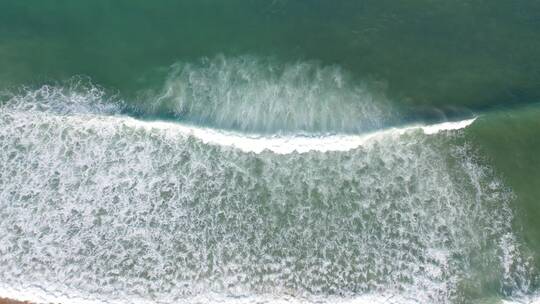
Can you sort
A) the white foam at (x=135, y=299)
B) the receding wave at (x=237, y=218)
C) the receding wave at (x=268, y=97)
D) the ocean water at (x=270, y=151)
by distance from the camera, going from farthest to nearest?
the receding wave at (x=268, y=97) → the ocean water at (x=270, y=151) → the receding wave at (x=237, y=218) → the white foam at (x=135, y=299)

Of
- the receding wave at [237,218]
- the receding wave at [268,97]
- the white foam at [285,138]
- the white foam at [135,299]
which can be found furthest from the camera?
the receding wave at [268,97]

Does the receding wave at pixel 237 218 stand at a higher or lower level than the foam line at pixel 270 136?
lower

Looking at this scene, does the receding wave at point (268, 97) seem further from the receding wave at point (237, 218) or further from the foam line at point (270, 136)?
the receding wave at point (237, 218)

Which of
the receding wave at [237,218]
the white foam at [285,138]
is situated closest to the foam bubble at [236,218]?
the receding wave at [237,218]

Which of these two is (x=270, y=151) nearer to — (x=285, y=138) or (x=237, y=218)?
(x=285, y=138)

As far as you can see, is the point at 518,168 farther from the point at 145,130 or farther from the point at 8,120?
the point at 8,120

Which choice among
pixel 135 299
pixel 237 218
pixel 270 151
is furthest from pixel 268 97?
pixel 135 299

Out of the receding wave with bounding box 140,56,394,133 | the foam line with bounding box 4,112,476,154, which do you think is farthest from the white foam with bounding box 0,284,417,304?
the receding wave with bounding box 140,56,394,133

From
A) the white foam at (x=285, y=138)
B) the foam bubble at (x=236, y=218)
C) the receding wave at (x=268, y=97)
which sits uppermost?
the receding wave at (x=268, y=97)
